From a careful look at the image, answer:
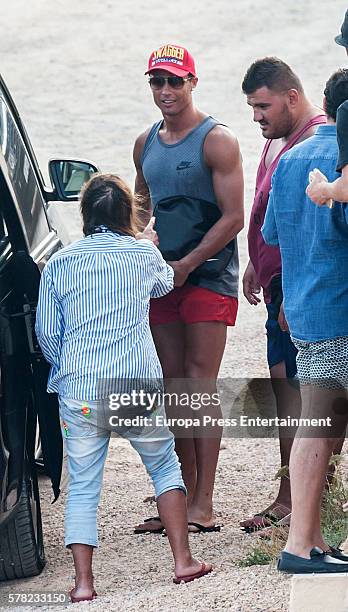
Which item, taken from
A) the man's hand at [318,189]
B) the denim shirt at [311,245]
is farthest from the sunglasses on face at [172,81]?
the man's hand at [318,189]

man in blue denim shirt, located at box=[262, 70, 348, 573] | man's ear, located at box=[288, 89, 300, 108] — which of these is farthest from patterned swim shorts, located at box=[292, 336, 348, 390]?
man's ear, located at box=[288, 89, 300, 108]

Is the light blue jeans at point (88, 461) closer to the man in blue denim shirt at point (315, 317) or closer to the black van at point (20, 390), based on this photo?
the black van at point (20, 390)

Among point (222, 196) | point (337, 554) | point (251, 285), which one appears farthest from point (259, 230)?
point (337, 554)

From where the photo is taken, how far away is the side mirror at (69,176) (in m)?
5.68

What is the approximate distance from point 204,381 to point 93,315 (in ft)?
3.45

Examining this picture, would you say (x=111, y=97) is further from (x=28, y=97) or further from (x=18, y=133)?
(x=18, y=133)

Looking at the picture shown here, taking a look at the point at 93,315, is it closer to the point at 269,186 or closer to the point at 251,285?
the point at 269,186

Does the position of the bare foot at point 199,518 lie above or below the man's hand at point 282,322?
below

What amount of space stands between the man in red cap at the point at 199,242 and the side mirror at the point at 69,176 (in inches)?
14.3

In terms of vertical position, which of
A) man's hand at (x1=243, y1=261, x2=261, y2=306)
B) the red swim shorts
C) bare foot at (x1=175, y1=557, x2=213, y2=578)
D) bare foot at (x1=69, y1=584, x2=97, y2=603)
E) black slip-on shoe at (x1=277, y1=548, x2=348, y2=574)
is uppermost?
man's hand at (x1=243, y1=261, x2=261, y2=306)

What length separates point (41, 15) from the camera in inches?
815

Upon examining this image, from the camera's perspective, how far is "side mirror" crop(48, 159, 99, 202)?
18.6 ft

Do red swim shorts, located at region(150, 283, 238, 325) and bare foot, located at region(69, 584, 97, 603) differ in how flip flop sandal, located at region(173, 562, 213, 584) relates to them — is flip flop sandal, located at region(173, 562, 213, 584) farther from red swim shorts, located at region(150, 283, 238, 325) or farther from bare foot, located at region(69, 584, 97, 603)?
red swim shorts, located at region(150, 283, 238, 325)

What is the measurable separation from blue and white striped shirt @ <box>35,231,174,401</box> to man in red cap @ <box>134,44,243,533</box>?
725 mm
